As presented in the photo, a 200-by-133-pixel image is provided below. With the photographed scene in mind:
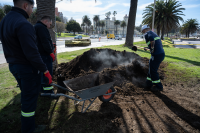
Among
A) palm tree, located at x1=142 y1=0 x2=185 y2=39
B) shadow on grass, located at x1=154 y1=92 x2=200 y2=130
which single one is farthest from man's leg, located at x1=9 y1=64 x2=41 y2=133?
palm tree, located at x1=142 y1=0 x2=185 y2=39

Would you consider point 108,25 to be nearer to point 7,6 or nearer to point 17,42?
point 7,6

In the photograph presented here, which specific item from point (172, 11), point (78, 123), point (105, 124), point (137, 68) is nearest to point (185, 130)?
point (105, 124)

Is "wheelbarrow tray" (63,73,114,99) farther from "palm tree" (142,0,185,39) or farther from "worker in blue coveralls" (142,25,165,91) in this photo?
"palm tree" (142,0,185,39)

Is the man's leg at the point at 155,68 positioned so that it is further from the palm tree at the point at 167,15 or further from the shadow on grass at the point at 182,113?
the palm tree at the point at 167,15

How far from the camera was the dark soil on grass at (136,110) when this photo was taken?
267 cm

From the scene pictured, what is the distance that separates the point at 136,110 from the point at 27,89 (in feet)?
8.10

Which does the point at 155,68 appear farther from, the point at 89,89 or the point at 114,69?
the point at 89,89

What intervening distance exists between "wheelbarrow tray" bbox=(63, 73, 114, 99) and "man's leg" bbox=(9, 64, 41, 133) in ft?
2.88

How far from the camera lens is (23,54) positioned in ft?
7.14

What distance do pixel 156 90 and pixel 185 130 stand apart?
184 cm

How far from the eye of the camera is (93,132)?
2.53 m

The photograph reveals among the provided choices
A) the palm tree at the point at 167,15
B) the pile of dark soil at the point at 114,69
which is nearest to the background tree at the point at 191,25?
the palm tree at the point at 167,15

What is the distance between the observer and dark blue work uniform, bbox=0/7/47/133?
2021 mm

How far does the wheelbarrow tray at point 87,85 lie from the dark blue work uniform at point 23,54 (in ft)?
3.12
